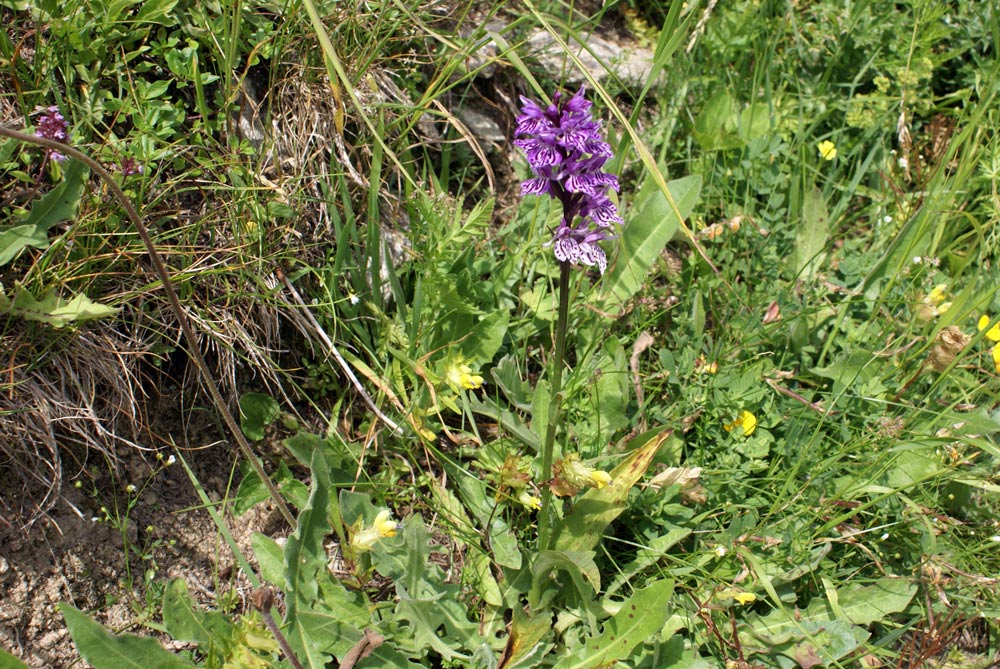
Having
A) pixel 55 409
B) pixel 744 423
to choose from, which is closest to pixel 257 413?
pixel 55 409

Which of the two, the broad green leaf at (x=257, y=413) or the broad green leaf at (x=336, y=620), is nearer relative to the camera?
the broad green leaf at (x=336, y=620)

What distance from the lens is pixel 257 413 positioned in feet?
8.46

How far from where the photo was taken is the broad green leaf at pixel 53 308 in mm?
2156

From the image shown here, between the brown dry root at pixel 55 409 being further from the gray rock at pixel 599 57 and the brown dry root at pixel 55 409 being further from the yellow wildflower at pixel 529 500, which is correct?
the gray rock at pixel 599 57

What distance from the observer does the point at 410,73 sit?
2984 millimetres

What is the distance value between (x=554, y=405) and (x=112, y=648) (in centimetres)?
119

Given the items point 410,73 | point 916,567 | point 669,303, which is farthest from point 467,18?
point 916,567

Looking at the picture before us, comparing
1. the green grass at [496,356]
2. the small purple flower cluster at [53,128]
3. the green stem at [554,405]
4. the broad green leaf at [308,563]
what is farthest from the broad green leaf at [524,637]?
the small purple flower cluster at [53,128]

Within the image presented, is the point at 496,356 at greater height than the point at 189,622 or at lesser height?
greater

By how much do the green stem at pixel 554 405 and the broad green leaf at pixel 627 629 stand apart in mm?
281

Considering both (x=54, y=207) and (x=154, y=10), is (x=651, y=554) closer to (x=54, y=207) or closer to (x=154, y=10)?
(x=54, y=207)

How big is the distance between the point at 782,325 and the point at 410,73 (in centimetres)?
157

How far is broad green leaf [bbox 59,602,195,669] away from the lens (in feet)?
6.36

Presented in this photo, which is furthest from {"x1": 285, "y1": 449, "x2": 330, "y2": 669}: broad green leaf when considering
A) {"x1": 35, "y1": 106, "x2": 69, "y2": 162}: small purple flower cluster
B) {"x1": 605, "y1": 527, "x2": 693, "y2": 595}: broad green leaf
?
{"x1": 35, "y1": 106, "x2": 69, "y2": 162}: small purple flower cluster
